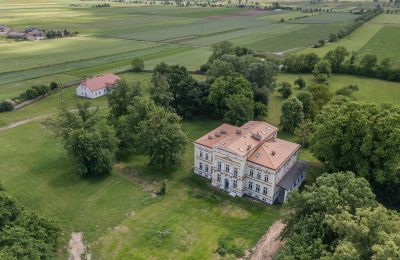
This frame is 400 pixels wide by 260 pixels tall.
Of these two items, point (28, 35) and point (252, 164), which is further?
point (28, 35)

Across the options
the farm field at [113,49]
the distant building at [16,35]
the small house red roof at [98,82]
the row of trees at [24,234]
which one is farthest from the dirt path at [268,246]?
the distant building at [16,35]

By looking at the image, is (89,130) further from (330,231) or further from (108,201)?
(330,231)

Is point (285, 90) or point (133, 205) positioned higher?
point (285, 90)

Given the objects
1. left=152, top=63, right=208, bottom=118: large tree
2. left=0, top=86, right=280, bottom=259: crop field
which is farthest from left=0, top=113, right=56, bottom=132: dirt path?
left=152, top=63, right=208, bottom=118: large tree

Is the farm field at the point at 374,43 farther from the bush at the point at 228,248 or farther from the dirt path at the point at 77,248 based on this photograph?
the dirt path at the point at 77,248

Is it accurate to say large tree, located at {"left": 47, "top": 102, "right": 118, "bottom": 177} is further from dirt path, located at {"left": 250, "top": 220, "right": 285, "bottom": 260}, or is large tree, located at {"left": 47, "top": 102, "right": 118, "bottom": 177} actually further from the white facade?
the white facade

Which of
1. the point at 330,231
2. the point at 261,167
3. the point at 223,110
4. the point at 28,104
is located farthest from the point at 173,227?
the point at 28,104

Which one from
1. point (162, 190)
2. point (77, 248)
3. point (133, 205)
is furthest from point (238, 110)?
point (77, 248)

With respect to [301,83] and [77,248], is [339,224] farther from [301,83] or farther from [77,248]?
[301,83]
